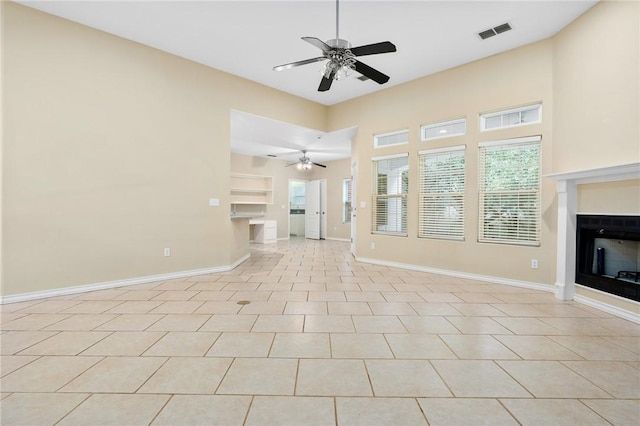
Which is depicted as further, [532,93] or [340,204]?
[340,204]

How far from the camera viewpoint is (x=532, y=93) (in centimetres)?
405

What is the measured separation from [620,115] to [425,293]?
2815mm

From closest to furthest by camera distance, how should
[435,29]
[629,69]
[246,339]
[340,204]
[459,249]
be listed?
[246,339] → [629,69] → [435,29] → [459,249] → [340,204]

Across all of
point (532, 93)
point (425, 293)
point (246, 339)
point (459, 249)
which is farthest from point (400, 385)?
point (532, 93)

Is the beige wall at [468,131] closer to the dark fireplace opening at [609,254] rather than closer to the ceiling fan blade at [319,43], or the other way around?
the dark fireplace opening at [609,254]

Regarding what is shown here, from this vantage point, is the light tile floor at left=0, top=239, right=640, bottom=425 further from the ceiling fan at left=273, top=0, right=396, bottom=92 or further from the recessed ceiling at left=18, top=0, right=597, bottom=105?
the recessed ceiling at left=18, top=0, right=597, bottom=105

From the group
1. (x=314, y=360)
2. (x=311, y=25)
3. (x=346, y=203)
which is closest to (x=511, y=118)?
(x=311, y=25)

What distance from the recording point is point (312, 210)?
10.8 metres

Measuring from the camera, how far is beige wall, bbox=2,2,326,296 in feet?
10.8

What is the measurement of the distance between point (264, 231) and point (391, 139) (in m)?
5.19

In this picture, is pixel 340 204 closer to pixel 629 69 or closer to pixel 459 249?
pixel 459 249

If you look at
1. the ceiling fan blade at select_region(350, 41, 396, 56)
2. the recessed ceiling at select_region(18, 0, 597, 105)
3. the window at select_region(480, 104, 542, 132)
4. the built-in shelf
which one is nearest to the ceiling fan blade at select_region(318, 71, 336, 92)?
the ceiling fan blade at select_region(350, 41, 396, 56)

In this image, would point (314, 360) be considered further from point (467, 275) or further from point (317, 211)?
point (317, 211)

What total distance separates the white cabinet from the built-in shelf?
0.72 m
